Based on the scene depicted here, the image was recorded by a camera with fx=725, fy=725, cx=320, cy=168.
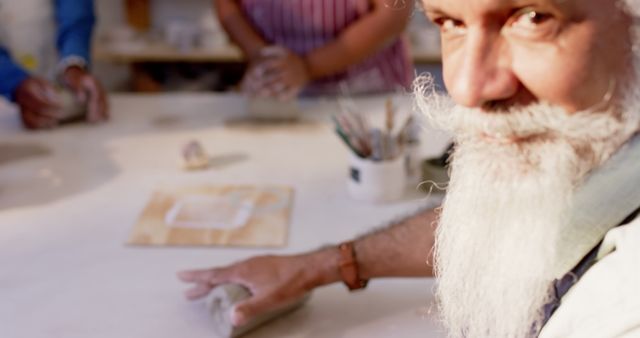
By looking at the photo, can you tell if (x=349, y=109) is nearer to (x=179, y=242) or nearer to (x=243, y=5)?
(x=179, y=242)

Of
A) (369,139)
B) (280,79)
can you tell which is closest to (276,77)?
(280,79)

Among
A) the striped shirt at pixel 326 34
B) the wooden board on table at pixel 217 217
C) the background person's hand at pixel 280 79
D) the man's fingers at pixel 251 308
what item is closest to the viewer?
the man's fingers at pixel 251 308

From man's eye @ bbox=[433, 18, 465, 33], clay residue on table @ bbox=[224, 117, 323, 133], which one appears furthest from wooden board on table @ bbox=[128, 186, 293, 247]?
man's eye @ bbox=[433, 18, 465, 33]

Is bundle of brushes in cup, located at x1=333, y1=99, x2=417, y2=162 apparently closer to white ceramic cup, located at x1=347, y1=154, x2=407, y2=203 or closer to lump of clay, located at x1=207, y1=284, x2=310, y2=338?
white ceramic cup, located at x1=347, y1=154, x2=407, y2=203

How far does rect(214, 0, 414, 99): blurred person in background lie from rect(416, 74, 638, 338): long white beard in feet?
3.48

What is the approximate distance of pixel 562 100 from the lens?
2.09 ft

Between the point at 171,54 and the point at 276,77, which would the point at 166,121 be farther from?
the point at 171,54

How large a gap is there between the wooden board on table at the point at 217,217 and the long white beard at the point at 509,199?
0.49 m

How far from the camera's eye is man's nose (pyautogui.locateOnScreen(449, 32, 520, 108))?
0.64m

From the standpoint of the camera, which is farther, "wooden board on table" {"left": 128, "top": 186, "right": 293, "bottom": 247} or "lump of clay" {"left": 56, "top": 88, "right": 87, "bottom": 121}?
"lump of clay" {"left": 56, "top": 88, "right": 87, "bottom": 121}

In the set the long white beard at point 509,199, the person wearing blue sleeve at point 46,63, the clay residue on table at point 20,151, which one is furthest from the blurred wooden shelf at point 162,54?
the long white beard at point 509,199

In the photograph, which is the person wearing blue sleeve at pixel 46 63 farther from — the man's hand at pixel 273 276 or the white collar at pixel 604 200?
the white collar at pixel 604 200

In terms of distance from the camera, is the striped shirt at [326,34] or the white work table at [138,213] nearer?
the white work table at [138,213]

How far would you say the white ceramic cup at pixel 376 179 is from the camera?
1.35 metres
